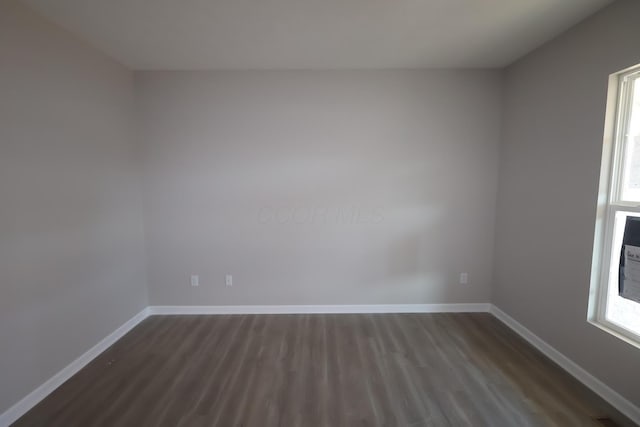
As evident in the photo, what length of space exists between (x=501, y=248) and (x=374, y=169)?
5.36 feet

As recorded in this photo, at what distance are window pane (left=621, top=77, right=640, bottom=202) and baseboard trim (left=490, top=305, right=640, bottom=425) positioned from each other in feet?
4.21

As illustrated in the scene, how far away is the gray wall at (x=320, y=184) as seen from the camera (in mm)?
2863

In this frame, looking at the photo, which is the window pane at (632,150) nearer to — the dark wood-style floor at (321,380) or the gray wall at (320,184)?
the gray wall at (320,184)

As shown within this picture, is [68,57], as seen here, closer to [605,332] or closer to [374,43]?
[374,43]

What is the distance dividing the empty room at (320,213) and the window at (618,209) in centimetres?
1

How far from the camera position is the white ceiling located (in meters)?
1.80

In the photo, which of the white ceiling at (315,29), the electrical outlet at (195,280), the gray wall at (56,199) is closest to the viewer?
the gray wall at (56,199)

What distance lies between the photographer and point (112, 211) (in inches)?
101

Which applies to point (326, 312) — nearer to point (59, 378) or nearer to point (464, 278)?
point (464, 278)

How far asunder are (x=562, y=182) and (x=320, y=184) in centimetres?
212

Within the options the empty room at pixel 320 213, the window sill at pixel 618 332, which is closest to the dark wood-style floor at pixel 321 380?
the empty room at pixel 320 213

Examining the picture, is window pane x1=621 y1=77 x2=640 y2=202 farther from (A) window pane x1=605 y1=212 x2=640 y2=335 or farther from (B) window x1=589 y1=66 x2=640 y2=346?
(A) window pane x1=605 y1=212 x2=640 y2=335

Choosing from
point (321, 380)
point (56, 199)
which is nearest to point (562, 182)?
point (321, 380)

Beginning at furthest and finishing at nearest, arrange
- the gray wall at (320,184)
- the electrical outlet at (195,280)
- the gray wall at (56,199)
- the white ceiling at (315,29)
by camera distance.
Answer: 1. the electrical outlet at (195,280)
2. the gray wall at (320,184)
3. the white ceiling at (315,29)
4. the gray wall at (56,199)
